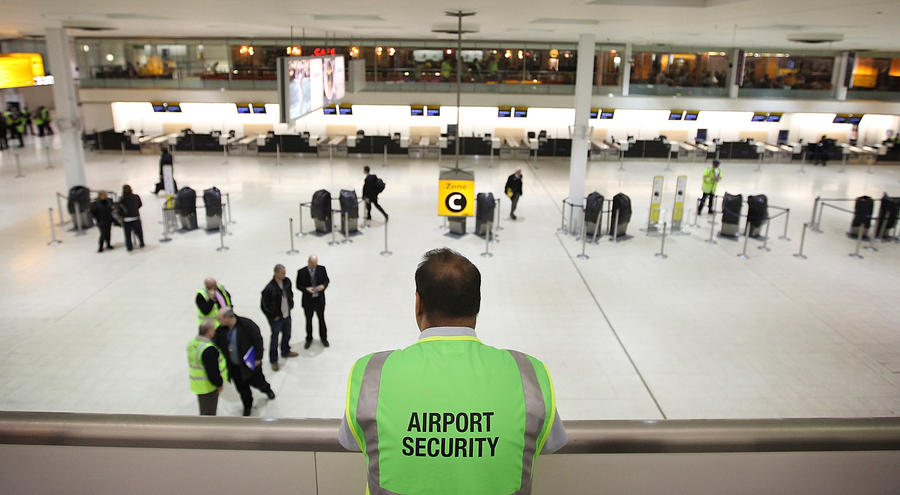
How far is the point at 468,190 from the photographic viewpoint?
1269 cm

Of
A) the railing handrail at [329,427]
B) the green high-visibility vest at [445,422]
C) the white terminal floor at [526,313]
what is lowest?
the white terminal floor at [526,313]

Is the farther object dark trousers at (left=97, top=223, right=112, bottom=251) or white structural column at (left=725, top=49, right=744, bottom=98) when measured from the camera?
white structural column at (left=725, top=49, right=744, bottom=98)

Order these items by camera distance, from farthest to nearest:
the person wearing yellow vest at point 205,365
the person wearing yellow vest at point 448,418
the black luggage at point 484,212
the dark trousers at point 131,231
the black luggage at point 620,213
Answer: the black luggage at point 620,213 < the black luggage at point 484,212 < the dark trousers at point 131,231 < the person wearing yellow vest at point 205,365 < the person wearing yellow vest at point 448,418

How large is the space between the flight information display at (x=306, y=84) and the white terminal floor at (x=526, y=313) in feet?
10.6

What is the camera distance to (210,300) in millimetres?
8133

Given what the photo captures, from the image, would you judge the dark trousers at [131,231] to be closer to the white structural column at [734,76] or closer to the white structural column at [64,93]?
the white structural column at [64,93]

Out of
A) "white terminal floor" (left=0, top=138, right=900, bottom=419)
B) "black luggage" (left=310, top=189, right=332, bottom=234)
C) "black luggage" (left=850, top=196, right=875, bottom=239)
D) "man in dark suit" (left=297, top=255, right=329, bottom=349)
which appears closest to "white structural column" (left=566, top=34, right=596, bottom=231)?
"white terminal floor" (left=0, top=138, right=900, bottom=419)

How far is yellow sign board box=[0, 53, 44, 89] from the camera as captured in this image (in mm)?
17062

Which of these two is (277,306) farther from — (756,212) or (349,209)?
(756,212)

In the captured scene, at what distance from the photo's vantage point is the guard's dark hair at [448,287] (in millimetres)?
1602

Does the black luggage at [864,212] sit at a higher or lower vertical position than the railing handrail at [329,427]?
lower

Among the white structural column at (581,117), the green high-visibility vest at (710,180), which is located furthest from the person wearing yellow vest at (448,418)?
the green high-visibility vest at (710,180)

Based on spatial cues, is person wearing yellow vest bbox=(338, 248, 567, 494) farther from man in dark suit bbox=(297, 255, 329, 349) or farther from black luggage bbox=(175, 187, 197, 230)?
black luggage bbox=(175, 187, 197, 230)

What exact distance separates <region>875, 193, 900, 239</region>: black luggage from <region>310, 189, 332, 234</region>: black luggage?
13.1 m
